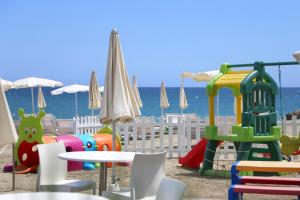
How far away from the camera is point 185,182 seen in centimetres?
977

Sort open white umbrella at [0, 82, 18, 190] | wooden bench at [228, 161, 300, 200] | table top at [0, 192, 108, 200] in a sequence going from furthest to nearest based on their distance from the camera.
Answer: wooden bench at [228, 161, 300, 200] → open white umbrella at [0, 82, 18, 190] → table top at [0, 192, 108, 200]

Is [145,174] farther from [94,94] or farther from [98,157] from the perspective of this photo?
[94,94]

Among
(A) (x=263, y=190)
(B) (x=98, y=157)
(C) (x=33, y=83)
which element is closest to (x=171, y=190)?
(A) (x=263, y=190)

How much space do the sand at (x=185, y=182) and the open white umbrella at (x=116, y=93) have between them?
4.59ft

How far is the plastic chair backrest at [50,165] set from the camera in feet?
21.4

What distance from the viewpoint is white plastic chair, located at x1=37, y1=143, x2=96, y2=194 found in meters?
6.43

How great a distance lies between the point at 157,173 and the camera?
5859 mm

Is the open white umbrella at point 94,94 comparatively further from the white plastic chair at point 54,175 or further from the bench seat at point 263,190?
the bench seat at point 263,190

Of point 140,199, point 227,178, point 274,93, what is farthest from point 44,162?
point 274,93

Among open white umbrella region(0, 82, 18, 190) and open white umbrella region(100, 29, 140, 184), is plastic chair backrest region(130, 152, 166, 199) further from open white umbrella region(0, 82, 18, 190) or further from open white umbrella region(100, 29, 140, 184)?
open white umbrella region(100, 29, 140, 184)

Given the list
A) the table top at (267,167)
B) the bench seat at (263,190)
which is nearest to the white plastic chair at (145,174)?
the bench seat at (263,190)

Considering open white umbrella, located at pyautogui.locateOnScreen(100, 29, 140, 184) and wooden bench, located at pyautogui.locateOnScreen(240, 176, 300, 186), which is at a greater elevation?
open white umbrella, located at pyautogui.locateOnScreen(100, 29, 140, 184)

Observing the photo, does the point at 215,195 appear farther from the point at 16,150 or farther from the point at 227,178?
the point at 16,150

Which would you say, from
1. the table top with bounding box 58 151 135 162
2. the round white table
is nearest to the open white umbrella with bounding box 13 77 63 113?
the round white table
